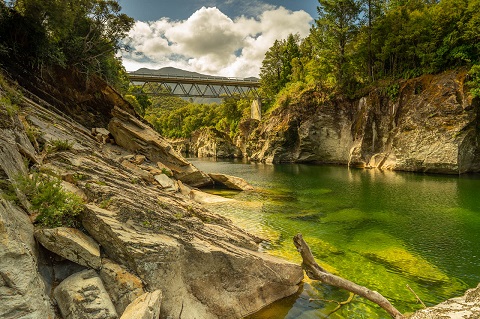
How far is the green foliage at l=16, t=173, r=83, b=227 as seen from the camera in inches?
246

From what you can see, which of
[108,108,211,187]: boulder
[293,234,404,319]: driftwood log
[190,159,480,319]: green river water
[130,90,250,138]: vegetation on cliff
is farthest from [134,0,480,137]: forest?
[293,234,404,319]: driftwood log

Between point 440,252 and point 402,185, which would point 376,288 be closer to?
point 440,252

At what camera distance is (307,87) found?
5700 centimetres

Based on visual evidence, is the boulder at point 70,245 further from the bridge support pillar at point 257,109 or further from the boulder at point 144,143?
the bridge support pillar at point 257,109

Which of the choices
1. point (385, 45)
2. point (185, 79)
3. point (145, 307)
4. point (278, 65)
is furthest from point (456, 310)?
point (278, 65)

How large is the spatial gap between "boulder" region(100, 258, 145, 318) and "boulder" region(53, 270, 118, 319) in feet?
0.89

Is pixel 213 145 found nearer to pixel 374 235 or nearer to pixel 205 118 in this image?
pixel 205 118

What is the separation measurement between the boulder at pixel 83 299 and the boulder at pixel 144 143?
17.5m

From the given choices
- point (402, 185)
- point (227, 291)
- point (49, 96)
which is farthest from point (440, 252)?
point (49, 96)

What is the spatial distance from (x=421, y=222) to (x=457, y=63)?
30.1 meters

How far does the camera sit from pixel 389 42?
41.5 metres

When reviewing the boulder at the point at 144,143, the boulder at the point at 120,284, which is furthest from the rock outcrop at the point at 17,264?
the boulder at the point at 144,143

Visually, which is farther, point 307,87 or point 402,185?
point 307,87

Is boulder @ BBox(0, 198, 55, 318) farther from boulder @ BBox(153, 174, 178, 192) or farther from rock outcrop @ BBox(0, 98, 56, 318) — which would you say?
boulder @ BBox(153, 174, 178, 192)
